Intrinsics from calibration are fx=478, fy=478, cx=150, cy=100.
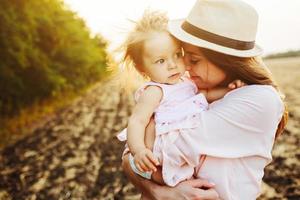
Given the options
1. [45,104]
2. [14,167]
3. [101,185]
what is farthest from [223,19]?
[45,104]

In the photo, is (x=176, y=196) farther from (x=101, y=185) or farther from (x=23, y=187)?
Result: (x=23, y=187)

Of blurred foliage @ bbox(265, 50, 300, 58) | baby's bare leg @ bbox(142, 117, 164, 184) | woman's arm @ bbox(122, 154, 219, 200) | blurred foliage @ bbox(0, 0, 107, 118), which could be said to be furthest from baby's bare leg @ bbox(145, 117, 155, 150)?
blurred foliage @ bbox(265, 50, 300, 58)

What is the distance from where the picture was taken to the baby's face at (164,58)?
8.27 ft

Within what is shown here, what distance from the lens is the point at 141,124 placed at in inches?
95.5

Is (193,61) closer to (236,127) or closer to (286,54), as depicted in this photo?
(236,127)

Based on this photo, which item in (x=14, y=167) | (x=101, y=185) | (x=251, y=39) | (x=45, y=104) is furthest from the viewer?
(x=45, y=104)

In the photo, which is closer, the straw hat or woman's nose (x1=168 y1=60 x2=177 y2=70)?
the straw hat

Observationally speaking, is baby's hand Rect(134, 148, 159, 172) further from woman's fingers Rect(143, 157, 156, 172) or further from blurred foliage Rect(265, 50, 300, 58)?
blurred foliage Rect(265, 50, 300, 58)

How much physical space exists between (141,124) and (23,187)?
13.2ft

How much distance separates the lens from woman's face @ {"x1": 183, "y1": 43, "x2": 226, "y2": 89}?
246 centimetres

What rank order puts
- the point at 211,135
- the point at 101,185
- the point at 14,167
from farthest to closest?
the point at 14,167, the point at 101,185, the point at 211,135

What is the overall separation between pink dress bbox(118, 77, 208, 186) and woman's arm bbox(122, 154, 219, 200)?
44mm

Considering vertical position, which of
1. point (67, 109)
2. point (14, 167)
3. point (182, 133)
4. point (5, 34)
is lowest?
point (67, 109)

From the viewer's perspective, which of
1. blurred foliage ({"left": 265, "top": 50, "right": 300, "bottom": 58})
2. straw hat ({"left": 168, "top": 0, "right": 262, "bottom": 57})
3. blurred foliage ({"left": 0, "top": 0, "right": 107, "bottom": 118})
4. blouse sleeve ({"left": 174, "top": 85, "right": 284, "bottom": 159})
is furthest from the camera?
blurred foliage ({"left": 265, "top": 50, "right": 300, "bottom": 58})
